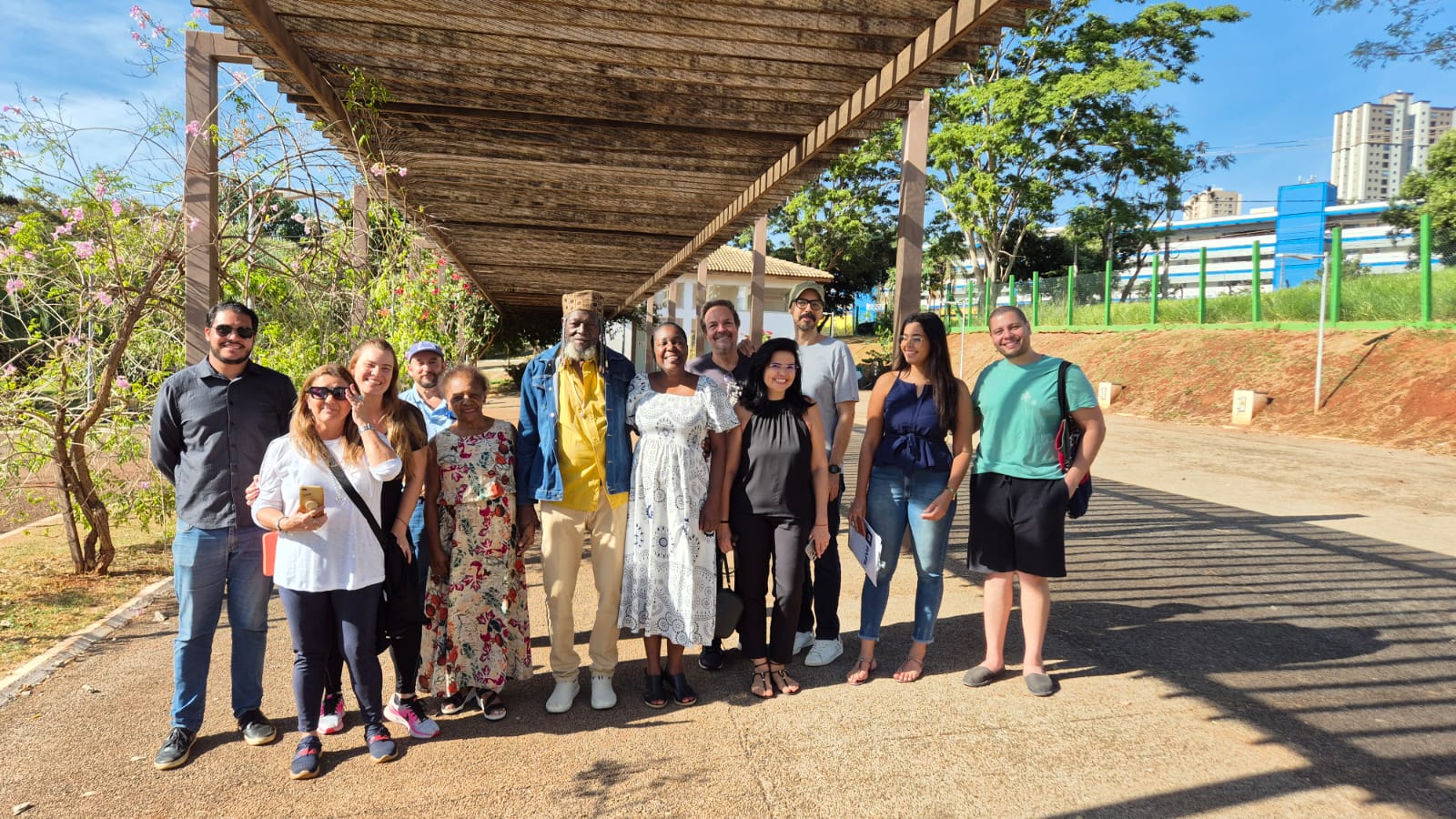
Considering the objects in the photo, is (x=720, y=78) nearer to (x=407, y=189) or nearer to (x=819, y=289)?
(x=819, y=289)

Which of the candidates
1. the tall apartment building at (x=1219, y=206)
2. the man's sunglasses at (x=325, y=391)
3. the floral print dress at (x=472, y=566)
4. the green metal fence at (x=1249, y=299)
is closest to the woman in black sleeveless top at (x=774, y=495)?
the floral print dress at (x=472, y=566)

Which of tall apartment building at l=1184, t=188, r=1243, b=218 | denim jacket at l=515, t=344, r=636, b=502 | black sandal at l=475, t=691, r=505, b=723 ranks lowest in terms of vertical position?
black sandal at l=475, t=691, r=505, b=723

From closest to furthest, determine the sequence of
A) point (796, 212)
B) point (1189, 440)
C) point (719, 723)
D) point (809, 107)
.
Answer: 1. point (719, 723)
2. point (809, 107)
3. point (1189, 440)
4. point (796, 212)

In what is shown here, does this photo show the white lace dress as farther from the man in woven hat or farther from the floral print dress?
the floral print dress

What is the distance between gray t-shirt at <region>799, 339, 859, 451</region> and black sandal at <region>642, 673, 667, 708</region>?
57.4 inches

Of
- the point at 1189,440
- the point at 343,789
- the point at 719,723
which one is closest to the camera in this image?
the point at 343,789

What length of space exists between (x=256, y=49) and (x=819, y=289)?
114 inches

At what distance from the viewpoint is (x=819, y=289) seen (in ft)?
14.8

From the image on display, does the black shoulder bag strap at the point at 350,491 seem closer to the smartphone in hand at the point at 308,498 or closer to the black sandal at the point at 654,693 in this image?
the smartphone in hand at the point at 308,498

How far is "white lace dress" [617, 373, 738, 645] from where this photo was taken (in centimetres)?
354

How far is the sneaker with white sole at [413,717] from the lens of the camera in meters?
3.28

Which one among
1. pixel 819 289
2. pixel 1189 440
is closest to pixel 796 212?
pixel 1189 440

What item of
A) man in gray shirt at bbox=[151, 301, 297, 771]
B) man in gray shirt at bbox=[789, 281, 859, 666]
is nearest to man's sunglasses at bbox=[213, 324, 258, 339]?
man in gray shirt at bbox=[151, 301, 297, 771]

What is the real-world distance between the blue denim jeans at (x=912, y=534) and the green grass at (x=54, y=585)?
3.89 metres
